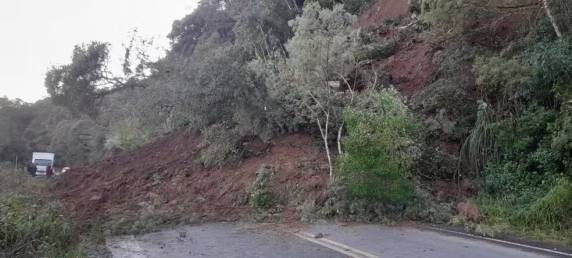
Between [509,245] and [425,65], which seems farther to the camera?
[425,65]

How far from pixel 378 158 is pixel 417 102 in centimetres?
628

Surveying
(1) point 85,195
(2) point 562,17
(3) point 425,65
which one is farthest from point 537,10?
(1) point 85,195

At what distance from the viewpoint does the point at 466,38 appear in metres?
19.1

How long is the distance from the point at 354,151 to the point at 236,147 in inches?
319

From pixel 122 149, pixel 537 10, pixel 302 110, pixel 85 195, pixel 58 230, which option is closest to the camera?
pixel 58 230

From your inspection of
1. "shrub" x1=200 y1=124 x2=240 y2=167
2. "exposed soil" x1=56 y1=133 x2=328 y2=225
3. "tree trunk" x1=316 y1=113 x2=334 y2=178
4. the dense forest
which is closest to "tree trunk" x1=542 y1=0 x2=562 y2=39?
the dense forest

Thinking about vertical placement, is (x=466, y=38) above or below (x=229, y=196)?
above

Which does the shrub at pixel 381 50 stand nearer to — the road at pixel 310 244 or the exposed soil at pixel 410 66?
the exposed soil at pixel 410 66

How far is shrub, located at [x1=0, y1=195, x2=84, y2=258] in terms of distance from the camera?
27.6 ft

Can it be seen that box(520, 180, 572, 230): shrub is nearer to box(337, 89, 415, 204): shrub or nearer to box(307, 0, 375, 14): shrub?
box(337, 89, 415, 204): shrub

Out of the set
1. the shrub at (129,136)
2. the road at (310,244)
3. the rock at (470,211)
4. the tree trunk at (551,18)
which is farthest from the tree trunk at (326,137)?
the shrub at (129,136)

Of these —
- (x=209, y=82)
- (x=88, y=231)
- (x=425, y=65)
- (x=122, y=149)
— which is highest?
(x=425, y=65)

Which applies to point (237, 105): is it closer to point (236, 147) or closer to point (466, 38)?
point (236, 147)

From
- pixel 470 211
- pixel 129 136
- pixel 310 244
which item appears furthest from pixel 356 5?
pixel 310 244
